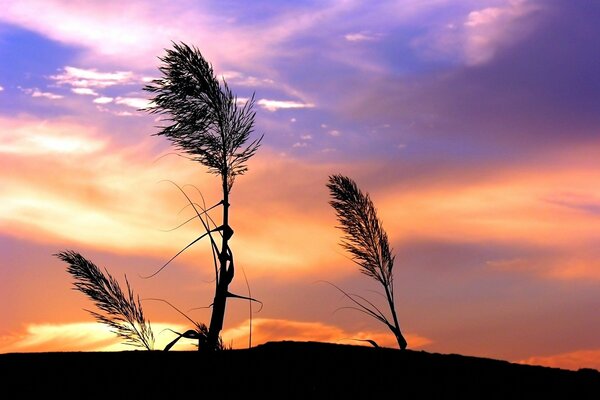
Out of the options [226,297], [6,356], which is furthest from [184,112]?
[6,356]

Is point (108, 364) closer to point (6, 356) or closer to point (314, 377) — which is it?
point (6, 356)

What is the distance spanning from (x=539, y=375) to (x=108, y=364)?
88.0 inches

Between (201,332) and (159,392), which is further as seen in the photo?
(201,332)

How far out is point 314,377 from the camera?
11.5ft

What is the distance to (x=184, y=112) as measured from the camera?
6160mm

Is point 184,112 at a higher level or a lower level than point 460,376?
higher

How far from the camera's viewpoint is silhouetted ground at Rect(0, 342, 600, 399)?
3395 mm

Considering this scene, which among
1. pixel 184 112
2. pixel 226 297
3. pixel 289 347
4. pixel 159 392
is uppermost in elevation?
pixel 184 112

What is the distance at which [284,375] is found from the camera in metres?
3.52

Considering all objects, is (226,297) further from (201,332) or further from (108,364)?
(108,364)

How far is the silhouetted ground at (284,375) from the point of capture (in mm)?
3395

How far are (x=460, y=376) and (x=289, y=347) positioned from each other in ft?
2.88

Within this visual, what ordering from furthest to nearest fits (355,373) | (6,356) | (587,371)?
(587,371), (6,356), (355,373)

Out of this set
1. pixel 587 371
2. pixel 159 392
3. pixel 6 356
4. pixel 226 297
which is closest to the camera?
pixel 159 392
